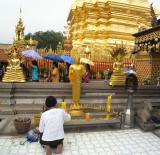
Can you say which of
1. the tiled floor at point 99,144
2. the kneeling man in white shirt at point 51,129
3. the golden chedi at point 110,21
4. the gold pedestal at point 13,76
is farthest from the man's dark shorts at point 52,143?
the golden chedi at point 110,21

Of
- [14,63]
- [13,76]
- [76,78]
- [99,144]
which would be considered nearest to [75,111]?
[76,78]

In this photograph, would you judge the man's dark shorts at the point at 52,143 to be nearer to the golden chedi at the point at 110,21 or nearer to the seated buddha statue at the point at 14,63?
the seated buddha statue at the point at 14,63

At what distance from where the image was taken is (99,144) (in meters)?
5.95

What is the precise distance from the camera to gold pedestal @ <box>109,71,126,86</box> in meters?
9.72

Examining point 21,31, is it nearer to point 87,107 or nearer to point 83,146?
point 87,107

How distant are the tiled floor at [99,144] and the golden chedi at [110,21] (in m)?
11.3

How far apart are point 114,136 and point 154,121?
5.62ft

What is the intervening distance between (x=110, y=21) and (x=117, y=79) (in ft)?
30.2

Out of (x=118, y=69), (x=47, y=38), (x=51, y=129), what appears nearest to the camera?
(x=51, y=129)

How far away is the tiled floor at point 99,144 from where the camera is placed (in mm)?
5453

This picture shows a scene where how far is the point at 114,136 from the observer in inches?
259

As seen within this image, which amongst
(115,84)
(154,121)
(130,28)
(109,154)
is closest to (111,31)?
(130,28)

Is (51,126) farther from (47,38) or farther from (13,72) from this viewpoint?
(47,38)

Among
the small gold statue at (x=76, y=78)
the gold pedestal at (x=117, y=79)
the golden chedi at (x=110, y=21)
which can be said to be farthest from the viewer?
the golden chedi at (x=110, y=21)
